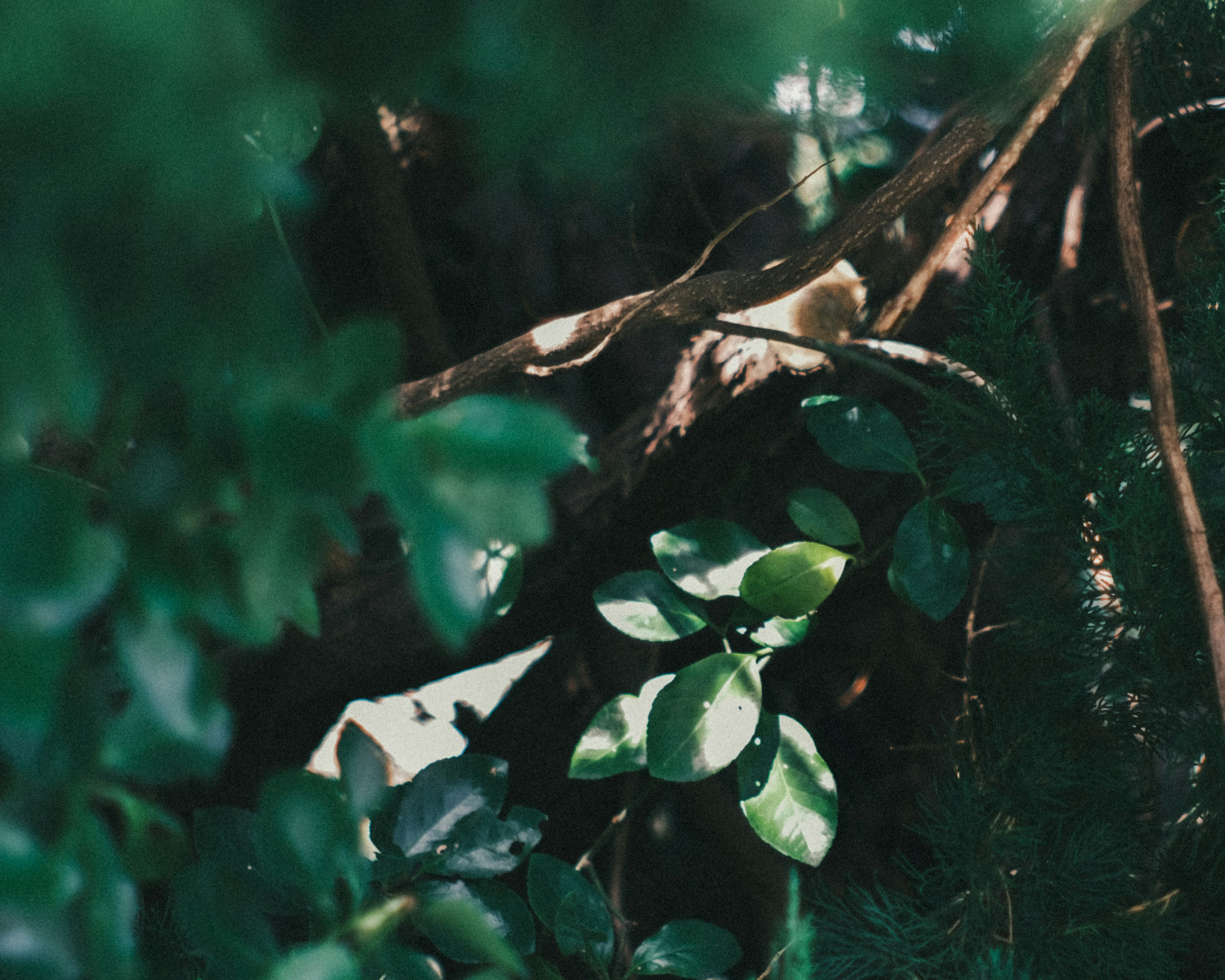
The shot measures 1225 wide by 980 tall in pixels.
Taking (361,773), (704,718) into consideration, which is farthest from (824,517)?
(361,773)

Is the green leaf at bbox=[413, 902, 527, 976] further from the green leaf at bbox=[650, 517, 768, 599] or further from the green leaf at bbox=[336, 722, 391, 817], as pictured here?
the green leaf at bbox=[650, 517, 768, 599]

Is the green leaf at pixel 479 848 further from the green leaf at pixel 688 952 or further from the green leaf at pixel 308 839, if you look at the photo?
the green leaf at pixel 308 839

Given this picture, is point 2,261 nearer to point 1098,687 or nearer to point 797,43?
point 797,43

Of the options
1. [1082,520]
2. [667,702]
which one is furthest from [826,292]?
[667,702]

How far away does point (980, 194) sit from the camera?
0.73 meters

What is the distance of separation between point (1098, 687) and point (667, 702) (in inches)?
13.3

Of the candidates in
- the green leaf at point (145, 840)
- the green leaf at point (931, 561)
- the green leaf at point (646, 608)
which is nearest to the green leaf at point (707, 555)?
the green leaf at point (646, 608)

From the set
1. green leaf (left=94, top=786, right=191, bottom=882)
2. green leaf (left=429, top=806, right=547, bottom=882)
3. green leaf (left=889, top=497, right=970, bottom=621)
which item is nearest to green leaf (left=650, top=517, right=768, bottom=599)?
green leaf (left=889, top=497, right=970, bottom=621)

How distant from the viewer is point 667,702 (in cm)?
64

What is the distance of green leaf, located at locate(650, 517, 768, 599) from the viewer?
709 mm

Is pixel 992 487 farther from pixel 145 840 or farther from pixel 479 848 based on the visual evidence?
pixel 145 840

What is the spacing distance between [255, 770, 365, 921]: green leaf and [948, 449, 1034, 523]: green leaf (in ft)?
1.75

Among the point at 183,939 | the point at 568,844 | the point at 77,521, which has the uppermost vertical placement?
the point at 77,521

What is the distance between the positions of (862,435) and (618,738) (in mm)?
333
